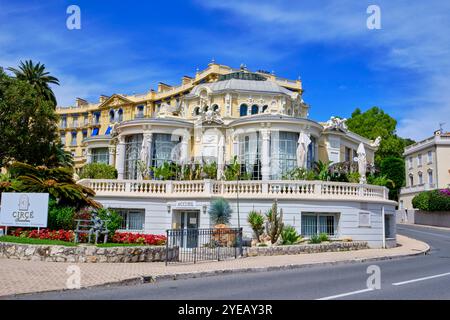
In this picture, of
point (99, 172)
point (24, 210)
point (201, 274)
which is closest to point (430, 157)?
point (99, 172)

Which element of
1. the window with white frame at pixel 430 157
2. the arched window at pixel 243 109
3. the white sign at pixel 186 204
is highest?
the arched window at pixel 243 109

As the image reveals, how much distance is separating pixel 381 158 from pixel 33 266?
196ft

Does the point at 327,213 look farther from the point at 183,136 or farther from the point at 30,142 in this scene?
the point at 30,142

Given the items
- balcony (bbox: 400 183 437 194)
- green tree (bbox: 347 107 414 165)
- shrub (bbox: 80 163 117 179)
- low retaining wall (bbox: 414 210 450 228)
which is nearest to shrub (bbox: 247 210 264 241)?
shrub (bbox: 80 163 117 179)

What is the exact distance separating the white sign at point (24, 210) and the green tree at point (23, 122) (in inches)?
610

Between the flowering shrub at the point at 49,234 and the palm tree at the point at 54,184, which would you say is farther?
the palm tree at the point at 54,184

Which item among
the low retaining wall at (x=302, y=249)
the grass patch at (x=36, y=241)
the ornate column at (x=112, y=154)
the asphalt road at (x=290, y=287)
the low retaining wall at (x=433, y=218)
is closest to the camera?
the asphalt road at (x=290, y=287)

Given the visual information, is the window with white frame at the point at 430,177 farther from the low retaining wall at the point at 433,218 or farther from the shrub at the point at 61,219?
the shrub at the point at 61,219

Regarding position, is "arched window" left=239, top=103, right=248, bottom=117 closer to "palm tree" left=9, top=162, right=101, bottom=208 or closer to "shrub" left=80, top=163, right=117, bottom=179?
"shrub" left=80, top=163, right=117, bottom=179

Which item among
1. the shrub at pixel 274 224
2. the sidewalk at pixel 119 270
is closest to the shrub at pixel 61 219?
the sidewalk at pixel 119 270

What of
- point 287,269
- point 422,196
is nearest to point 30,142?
point 287,269

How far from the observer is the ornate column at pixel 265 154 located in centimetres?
2984

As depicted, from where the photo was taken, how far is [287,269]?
15.9 m
